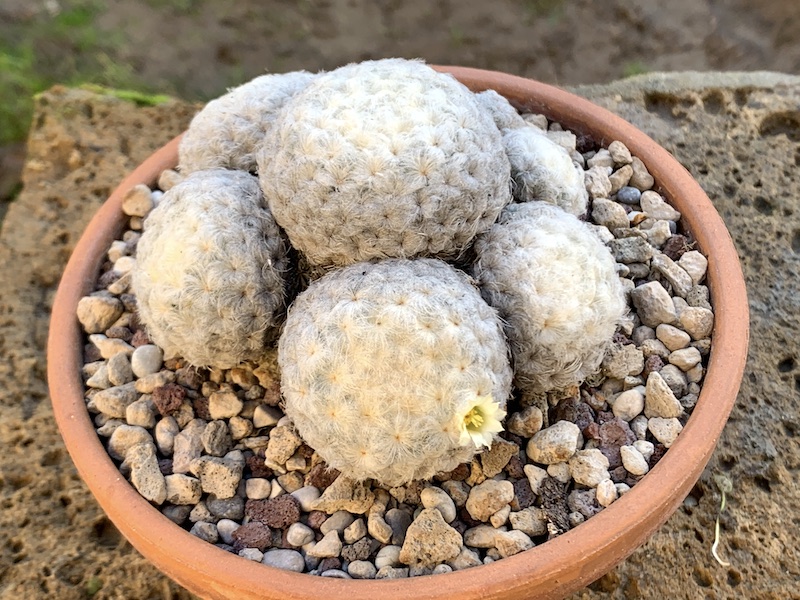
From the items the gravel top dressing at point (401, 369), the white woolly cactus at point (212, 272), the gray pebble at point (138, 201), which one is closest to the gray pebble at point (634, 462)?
the gravel top dressing at point (401, 369)

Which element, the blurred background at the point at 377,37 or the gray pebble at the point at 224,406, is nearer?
the gray pebble at the point at 224,406

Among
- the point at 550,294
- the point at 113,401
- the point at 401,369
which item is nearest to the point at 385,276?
the point at 401,369

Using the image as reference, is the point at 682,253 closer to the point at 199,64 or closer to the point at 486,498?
the point at 486,498

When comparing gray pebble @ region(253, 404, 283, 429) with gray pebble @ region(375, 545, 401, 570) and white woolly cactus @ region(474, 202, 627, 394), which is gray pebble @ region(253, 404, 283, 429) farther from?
white woolly cactus @ region(474, 202, 627, 394)

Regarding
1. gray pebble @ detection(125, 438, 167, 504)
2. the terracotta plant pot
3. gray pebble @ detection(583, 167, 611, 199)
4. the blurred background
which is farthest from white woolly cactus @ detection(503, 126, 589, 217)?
the blurred background

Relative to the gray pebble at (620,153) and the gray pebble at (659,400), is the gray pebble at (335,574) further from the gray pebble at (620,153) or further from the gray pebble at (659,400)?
the gray pebble at (620,153)

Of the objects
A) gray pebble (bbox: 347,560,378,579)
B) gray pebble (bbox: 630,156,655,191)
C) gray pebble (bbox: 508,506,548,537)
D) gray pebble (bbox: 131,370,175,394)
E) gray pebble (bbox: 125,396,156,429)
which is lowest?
gray pebble (bbox: 347,560,378,579)

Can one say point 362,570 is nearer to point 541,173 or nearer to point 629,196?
point 541,173
